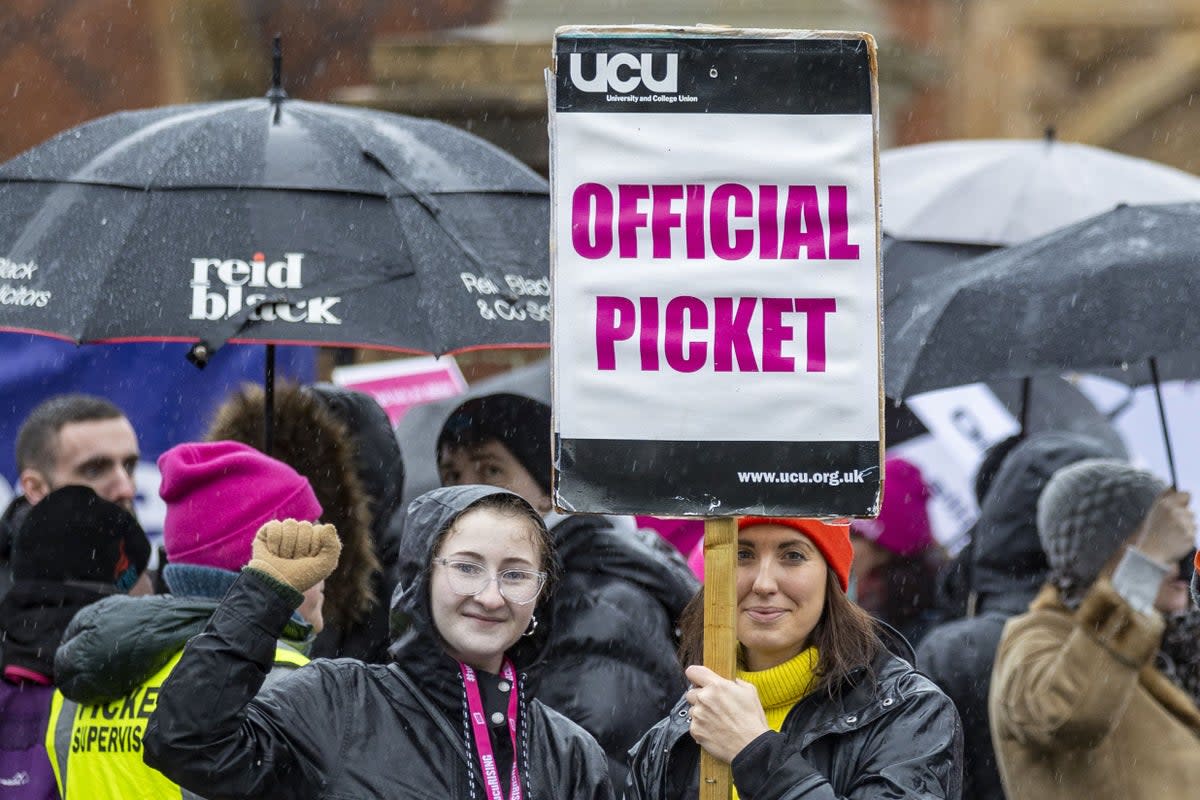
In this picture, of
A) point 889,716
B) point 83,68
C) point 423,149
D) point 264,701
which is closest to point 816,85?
point 889,716

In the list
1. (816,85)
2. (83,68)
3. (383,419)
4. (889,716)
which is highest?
(83,68)

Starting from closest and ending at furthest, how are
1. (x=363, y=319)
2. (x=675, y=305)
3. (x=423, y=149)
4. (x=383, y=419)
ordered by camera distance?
(x=675, y=305), (x=363, y=319), (x=423, y=149), (x=383, y=419)

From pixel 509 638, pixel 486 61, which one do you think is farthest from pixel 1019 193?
pixel 486 61

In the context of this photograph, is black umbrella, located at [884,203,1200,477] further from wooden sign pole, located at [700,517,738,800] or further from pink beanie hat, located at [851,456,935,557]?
wooden sign pole, located at [700,517,738,800]

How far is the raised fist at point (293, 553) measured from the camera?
388cm

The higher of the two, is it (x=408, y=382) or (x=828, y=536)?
(x=408, y=382)

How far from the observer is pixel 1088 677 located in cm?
508

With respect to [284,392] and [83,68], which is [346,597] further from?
[83,68]

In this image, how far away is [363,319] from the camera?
16.1 feet

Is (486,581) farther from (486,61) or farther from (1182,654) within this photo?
(486,61)

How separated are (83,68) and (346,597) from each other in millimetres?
10007

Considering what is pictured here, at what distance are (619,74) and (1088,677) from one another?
202cm

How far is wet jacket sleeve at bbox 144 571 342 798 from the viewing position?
3.71 m

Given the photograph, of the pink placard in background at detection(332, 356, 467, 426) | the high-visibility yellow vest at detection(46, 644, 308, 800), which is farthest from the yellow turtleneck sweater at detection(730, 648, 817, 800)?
the pink placard in background at detection(332, 356, 467, 426)
